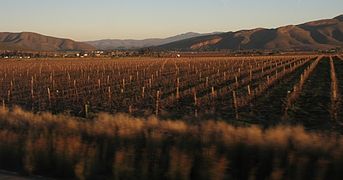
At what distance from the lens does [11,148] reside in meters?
9.46

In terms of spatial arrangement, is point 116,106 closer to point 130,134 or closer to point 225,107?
point 225,107

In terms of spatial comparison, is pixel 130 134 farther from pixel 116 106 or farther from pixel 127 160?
pixel 116 106

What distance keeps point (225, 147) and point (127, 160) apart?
184 centimetres

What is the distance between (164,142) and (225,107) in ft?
39.5

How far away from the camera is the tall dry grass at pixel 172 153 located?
7570 mm

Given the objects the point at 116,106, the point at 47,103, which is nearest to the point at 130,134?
the point at 116,106

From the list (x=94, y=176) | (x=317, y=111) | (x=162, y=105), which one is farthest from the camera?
(x=162, y=105)

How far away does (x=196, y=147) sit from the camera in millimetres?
9156

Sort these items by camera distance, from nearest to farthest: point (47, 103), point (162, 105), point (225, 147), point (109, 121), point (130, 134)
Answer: point (225, 147) → point (130, 134) → point (109, 121) → point (162, 105) → point (47, 103)

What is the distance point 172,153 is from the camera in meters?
8.24

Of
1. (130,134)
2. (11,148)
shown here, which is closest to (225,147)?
(130,134)

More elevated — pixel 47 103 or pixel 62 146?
pixel 62 146

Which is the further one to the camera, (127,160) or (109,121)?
(109,121)

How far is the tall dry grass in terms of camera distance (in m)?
7.57
